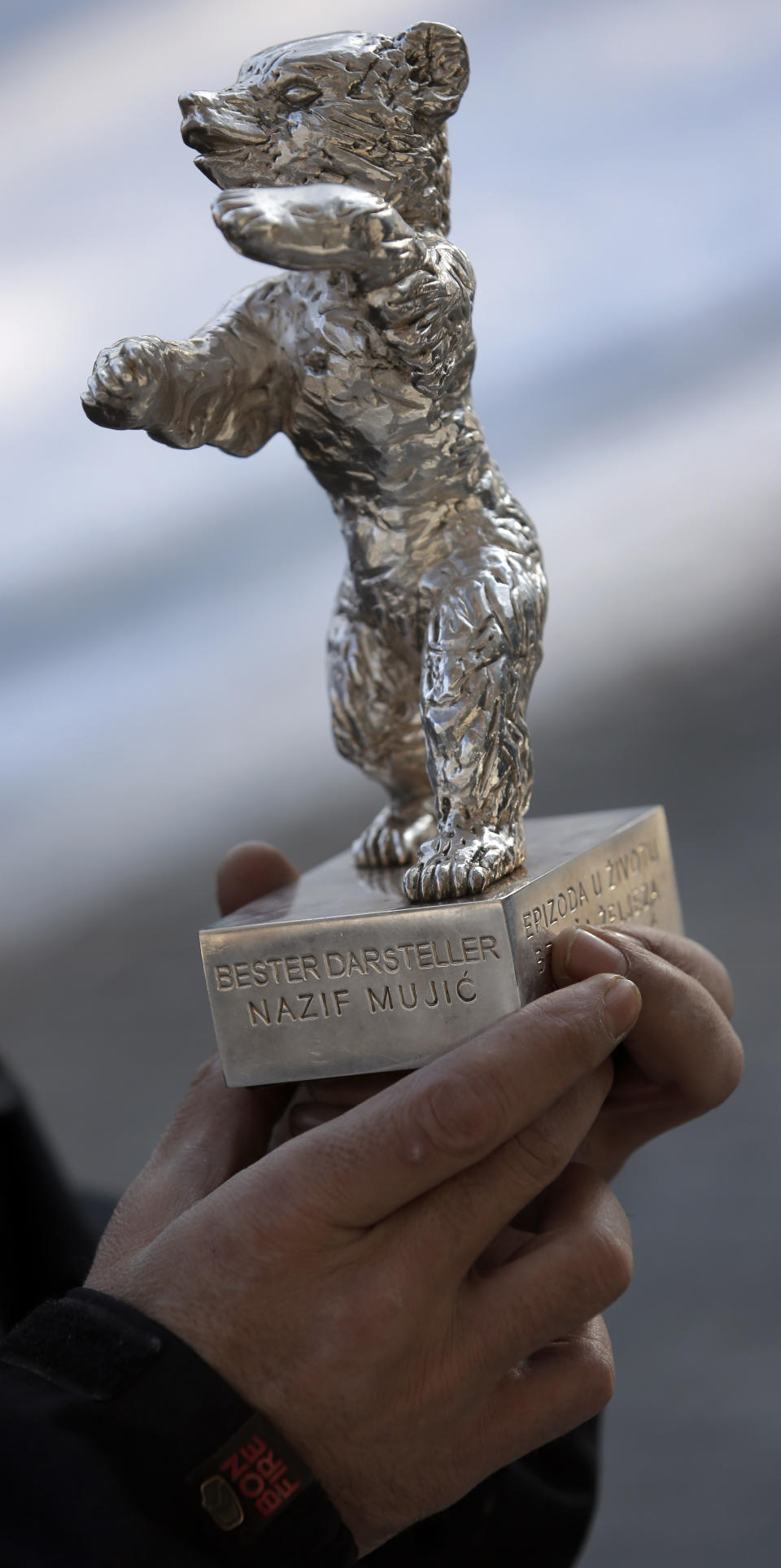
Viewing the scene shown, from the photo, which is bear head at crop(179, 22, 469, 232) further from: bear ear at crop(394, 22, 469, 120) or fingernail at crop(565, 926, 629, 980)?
fingernail at crop(565, 926, 629, 980)

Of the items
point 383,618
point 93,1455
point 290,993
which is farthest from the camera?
point 383,618

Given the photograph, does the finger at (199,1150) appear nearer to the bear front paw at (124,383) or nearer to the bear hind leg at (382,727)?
the bear hind leg at (382,727)

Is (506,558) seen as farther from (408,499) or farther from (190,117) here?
(190,117)

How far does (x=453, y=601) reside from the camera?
727mm

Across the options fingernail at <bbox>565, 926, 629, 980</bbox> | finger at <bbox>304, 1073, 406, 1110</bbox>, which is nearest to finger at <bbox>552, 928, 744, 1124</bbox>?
fingernail at <bbox>565, 926, 629, 980</bbox>

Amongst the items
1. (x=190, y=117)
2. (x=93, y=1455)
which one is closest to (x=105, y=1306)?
(x=93, y=1455)

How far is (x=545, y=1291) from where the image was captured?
61 centimetres

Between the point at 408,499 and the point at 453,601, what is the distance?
71 mm

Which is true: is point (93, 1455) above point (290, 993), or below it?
below

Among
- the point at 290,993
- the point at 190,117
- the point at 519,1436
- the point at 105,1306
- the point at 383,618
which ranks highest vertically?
the point at 190,117

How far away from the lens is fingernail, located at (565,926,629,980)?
2.25 feet

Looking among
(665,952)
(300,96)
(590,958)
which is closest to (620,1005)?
(590,958)

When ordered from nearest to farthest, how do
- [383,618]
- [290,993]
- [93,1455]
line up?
[93,1455] → [290,993] → [383,618]

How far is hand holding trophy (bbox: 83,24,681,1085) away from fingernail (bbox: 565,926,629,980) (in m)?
0.01
